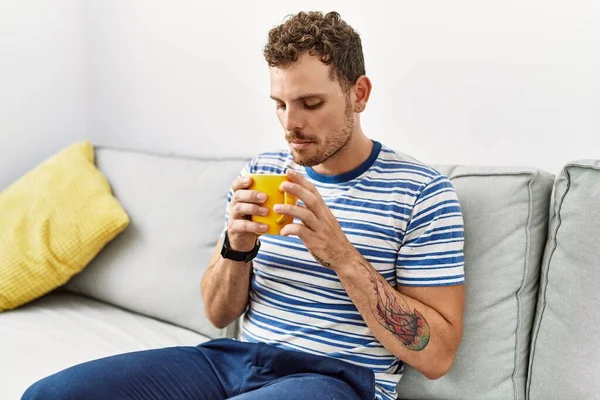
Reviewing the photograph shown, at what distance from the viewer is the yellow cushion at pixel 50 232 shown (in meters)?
1.84

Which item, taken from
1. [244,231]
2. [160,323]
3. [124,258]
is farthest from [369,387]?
[124,258]

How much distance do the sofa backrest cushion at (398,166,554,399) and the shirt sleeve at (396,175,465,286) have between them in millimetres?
99

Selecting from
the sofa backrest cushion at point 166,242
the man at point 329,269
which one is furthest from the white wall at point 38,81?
the man at point 329,269

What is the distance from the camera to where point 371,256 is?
1.31 m

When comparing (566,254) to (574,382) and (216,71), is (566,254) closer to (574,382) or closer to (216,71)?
(574,382)

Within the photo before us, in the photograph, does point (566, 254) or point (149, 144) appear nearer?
point (566, 254)

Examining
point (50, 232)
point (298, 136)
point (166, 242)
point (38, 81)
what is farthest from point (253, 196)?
point (38, 81)

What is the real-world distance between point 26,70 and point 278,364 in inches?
65.7

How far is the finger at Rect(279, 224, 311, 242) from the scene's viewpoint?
1142 millimetres

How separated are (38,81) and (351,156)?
1.54 m

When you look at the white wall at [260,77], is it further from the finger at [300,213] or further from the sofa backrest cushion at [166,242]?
the finger at [300,213]

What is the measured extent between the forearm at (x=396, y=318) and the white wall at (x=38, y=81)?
1625 mm

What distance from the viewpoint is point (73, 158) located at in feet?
6.79

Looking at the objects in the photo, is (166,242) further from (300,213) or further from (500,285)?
(500,285)
